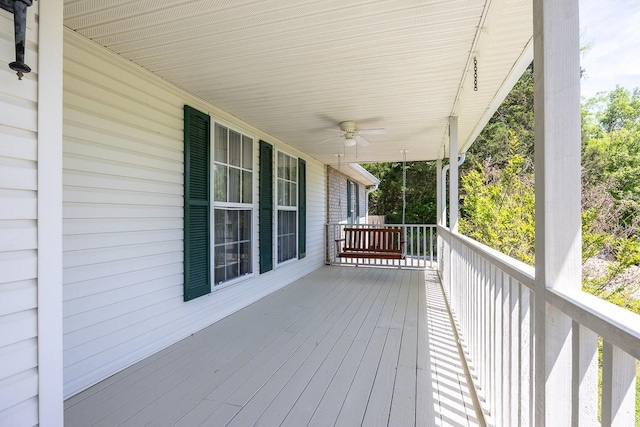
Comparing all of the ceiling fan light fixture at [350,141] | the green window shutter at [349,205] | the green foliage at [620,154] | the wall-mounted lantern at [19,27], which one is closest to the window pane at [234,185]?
the ceiling fan light fixture at [350,141]

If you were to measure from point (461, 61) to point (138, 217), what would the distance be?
291 cm

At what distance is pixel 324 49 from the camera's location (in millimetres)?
2445

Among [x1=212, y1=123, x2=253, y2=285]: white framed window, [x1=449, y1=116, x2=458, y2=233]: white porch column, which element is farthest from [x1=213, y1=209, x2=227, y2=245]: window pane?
[x1=449, y1=116, x2=458, y2=233]: white porch column

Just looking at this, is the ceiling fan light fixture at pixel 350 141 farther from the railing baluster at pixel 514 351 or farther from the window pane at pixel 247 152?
the railing baluster at pixel 514 351

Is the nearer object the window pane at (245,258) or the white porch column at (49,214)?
the white porch column at (49,214)

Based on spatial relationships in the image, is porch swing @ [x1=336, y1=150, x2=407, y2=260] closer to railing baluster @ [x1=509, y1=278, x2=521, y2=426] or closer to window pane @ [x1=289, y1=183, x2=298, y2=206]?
window pane @ [x1=289, y1=183, x2=298, y2=206]

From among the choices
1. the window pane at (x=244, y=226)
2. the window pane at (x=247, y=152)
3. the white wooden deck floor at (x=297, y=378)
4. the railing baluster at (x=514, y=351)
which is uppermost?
the window pane at (x=247, y=152)

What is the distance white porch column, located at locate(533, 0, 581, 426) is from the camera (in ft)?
3.40

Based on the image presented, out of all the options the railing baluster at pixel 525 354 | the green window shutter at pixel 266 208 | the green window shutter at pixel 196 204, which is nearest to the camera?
the railing baluster at pixel 525 354

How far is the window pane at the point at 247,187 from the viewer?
4.32 m

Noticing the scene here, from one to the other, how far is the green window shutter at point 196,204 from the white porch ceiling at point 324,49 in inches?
14.4

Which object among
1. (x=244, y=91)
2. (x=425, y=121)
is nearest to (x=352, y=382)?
(x=244, y=91)

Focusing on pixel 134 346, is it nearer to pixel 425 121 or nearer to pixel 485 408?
pixel 485 408

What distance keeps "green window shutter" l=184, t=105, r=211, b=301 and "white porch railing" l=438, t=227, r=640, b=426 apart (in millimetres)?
2531
